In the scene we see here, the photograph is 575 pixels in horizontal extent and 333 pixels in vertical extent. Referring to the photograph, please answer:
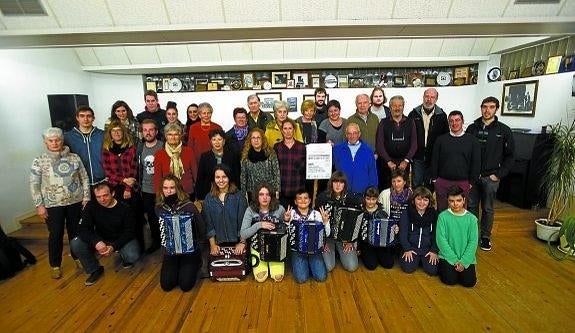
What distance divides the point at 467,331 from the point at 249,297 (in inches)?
68.3

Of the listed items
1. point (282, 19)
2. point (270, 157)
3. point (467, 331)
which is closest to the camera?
point (467, 331)

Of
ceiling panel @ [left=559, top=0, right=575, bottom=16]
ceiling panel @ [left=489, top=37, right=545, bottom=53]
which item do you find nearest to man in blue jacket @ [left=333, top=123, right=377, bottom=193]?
ceiling panel @ [left=559, top=0, right=575, bottom=16]

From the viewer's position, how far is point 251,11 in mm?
2688

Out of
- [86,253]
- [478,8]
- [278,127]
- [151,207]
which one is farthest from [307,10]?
[86,253]

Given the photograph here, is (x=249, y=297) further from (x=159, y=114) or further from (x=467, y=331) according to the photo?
(x=159, y=114)

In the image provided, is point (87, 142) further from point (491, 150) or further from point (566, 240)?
point (566, 240)

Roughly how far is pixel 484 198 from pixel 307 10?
2.82m

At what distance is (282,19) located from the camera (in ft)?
8.97

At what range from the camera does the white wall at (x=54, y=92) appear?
163 inches

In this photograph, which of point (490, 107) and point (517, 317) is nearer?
point (517, 317)

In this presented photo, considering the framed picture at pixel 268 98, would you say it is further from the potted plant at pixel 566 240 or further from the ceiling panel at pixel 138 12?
the potted plant at pixel 566 240

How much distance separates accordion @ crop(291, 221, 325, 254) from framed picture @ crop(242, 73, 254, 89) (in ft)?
12.4

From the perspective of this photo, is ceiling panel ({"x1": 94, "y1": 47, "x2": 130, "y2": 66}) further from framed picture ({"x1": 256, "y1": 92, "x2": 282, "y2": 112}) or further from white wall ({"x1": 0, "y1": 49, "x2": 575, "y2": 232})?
framed picture ({"x1": 256, "y1": 92, "x2": 282, "y2": 112})

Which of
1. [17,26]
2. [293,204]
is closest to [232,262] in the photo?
[293,204]
